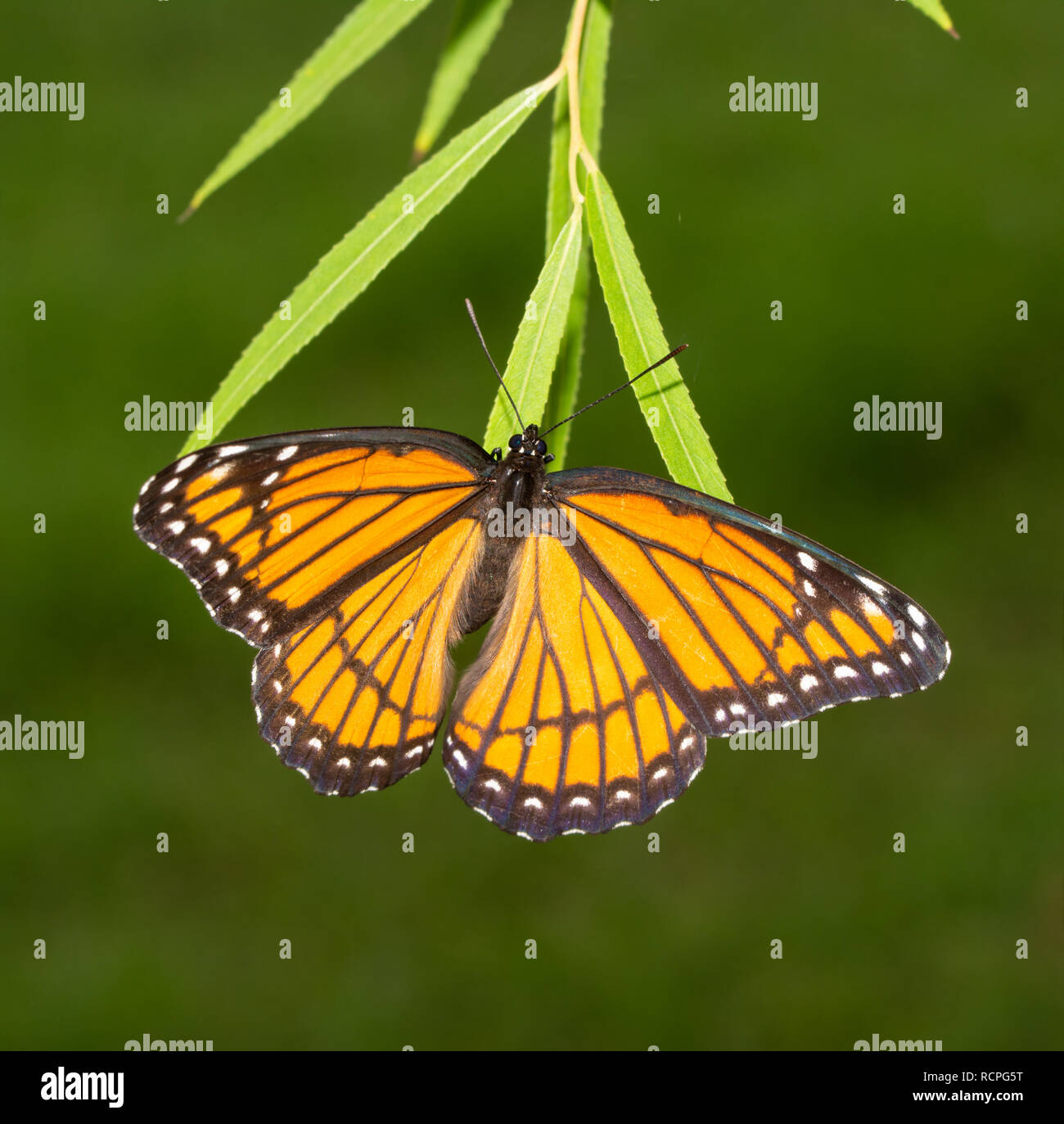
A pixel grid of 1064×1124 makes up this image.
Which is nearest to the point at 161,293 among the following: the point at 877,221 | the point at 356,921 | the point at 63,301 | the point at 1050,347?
the point at 63,301

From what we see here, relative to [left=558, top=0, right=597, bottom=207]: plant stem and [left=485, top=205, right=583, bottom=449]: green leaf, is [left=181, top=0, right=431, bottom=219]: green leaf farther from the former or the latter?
[left=485, top=205, right=583, bottom=449]: green leaf

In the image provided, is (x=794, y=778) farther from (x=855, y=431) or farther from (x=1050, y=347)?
(x=1050, y=347)

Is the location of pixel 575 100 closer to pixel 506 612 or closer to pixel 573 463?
pixel 506 612

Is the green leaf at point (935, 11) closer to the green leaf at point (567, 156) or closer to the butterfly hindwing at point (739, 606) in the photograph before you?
the green leaf at point (567, 156)

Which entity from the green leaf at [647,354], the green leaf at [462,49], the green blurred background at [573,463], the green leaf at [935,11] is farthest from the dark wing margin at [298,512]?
the green blurred background at [573,463]

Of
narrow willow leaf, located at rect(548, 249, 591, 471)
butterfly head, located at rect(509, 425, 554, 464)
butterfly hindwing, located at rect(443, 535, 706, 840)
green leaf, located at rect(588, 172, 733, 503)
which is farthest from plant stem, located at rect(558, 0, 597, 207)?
butterfly hindwing, located at rect(443, 535, 706, 840)

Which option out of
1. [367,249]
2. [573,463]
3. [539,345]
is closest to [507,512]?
[539,345]
